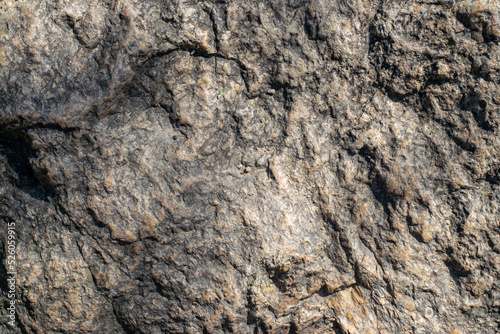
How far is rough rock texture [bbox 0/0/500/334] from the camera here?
5.86 feet

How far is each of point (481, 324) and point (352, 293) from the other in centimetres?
61

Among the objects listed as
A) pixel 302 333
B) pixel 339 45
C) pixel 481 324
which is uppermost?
pixel 339 45

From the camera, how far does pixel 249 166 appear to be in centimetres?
191

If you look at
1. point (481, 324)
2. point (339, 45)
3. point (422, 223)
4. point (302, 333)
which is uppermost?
point (339, 45)

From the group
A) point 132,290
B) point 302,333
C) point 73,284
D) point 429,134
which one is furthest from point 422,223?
point 73,284

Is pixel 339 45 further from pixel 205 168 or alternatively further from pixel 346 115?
pixel 205 168

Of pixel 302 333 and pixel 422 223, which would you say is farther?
pixel 302 333

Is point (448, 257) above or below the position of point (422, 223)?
below

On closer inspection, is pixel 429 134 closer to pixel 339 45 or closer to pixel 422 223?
Answer: pixel 422 223

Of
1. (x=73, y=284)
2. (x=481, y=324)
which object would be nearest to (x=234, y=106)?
(x=73, y=284)

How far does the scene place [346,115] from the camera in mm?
1882

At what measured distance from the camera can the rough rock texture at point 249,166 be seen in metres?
1.79

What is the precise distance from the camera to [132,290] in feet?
6.37

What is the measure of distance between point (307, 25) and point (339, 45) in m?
0.18
